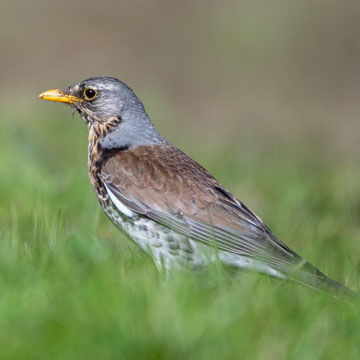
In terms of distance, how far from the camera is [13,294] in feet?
12.9

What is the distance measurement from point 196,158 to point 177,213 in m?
4.15

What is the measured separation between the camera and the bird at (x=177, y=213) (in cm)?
507

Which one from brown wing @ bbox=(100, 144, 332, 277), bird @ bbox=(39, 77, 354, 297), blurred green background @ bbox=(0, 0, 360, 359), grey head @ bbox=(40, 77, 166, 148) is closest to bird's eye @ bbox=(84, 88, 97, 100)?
grey head @ bbox=(40, 77, 166, 148)

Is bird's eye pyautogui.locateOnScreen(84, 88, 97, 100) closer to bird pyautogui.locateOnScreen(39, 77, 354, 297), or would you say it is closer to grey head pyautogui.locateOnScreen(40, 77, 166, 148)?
grey head pyautogui.locateOnScreen(40, 77, 166, 148)

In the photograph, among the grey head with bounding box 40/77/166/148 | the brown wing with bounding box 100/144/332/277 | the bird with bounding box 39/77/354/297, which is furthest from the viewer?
the grey head with bounding box 40/77/166/148

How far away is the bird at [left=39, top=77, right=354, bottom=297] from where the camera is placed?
5.07 meters

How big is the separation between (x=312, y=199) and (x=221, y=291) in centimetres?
355

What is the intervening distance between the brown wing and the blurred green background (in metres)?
0.35

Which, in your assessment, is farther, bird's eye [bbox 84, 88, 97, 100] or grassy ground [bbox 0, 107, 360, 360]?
bird's eye [bbox 84, 88, 97, 100]

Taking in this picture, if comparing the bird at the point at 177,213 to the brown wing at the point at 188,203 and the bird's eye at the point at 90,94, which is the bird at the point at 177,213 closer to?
the brown wing at the point at 188,203

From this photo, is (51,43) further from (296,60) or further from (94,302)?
(94,302)

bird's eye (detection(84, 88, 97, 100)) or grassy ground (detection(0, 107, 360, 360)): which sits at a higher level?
bird's eye (detection(84, 88, 97, 100))

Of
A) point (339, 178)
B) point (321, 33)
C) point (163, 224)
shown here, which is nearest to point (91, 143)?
point (163, 224)

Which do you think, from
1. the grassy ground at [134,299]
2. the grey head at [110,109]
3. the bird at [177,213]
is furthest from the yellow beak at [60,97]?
the grassy ground at [134,299]
